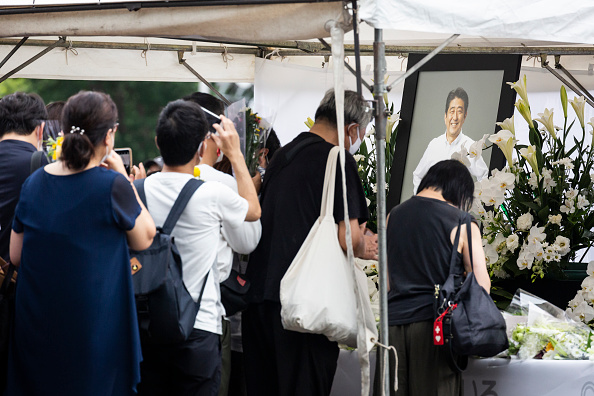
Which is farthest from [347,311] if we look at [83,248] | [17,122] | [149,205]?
[17,122]

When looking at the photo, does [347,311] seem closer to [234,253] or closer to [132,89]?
[234,253]

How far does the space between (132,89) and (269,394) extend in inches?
867

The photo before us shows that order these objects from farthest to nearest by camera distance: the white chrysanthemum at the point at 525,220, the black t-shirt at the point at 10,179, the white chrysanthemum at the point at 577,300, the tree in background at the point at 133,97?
the tree in background at the point at 133,97 → the white chrysanthemum at the point at 525,220 → the white chrysanthemum at the point at 577,300 → the black t-shirt at the point at 10,179

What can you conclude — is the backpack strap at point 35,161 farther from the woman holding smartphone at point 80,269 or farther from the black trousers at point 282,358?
the black trousers at point 282,358

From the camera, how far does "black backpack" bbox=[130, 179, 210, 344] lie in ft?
8.93

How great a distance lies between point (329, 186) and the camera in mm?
3176

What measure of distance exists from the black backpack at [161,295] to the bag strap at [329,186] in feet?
2.23

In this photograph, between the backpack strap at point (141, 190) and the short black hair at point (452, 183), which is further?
the short black hair at point (452, 183)

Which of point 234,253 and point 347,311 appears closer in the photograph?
point 347,311

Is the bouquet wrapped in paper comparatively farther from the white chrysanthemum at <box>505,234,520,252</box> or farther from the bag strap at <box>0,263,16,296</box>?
the bag strap at <box>0,263,16,296</box>

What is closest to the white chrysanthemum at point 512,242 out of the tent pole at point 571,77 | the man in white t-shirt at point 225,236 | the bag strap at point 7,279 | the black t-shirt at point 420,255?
the black t-shirt at point 420,255

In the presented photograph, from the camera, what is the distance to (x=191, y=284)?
2889 millimetres

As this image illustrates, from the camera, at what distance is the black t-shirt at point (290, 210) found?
3295 mm

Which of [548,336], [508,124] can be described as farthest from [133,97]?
[548,336]
